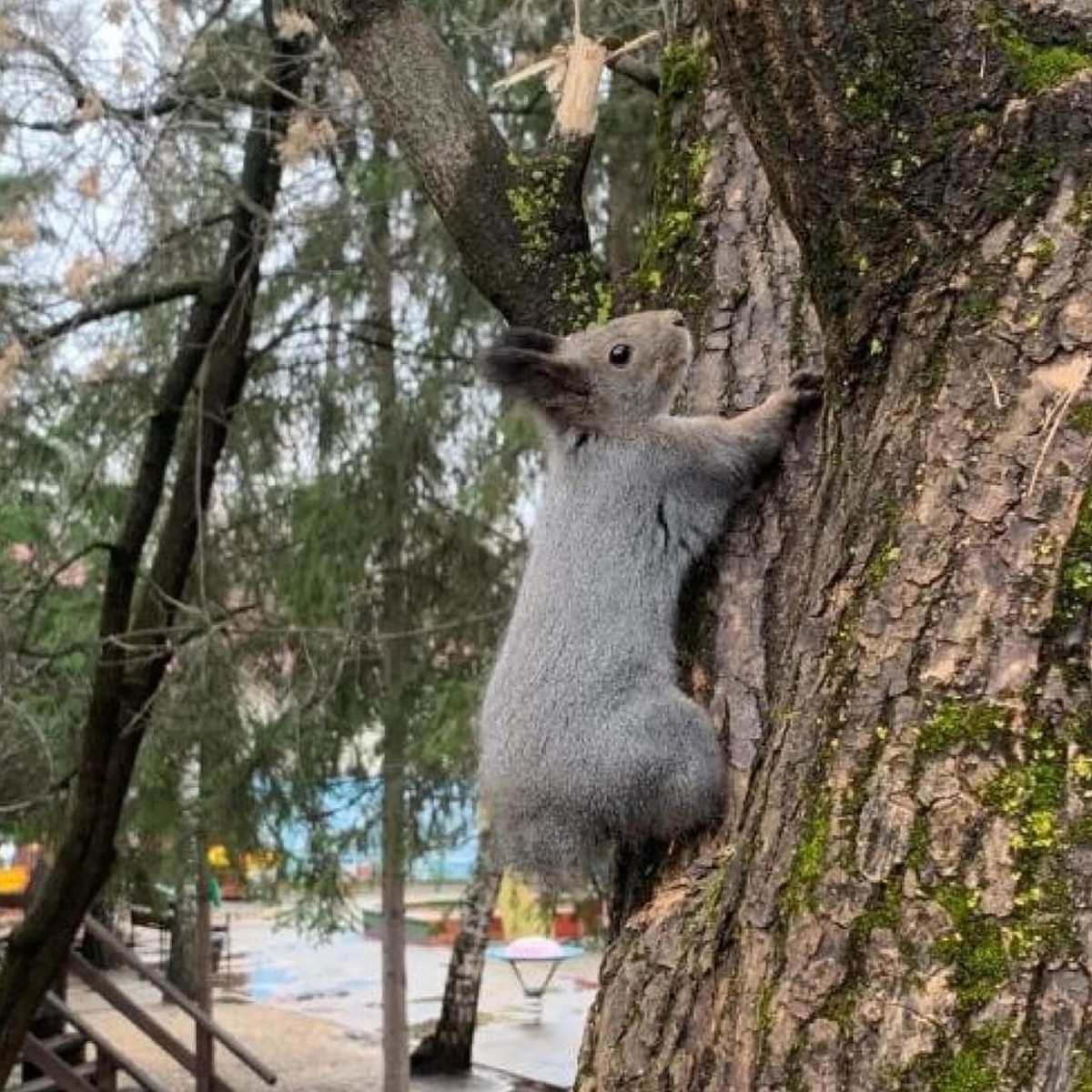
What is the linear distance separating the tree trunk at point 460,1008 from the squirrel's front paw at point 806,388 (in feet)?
29.3

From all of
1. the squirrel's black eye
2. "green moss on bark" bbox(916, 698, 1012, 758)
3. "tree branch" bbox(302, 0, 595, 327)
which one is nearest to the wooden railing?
"tree branch" bbox(302, 0, 595, 327)

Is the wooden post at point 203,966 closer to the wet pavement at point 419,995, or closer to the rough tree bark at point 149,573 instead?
the wet pavement at point 419,995

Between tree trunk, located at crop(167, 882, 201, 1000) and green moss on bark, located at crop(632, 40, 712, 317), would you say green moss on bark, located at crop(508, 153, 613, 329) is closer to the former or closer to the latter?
green moss on bark, located at crop(632, 40, 712, 317)

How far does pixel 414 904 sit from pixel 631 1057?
52.3 ft

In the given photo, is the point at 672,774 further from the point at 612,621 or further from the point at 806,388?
the point at 806,388

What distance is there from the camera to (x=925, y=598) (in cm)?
134

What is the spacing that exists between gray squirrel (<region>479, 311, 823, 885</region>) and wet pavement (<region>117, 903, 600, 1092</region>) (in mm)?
7335

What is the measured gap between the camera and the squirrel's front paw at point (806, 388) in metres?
2.31

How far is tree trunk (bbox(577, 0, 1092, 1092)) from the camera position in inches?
47.4

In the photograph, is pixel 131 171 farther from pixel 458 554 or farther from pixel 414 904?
pixel 414 904

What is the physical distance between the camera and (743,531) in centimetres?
232

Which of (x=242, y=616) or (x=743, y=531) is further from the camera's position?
(x=242, y=616)

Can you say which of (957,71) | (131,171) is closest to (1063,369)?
(957,71)

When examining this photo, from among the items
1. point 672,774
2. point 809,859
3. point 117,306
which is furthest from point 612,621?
point 117,306
